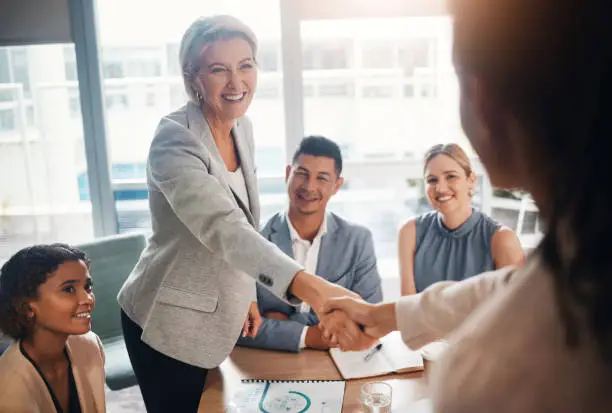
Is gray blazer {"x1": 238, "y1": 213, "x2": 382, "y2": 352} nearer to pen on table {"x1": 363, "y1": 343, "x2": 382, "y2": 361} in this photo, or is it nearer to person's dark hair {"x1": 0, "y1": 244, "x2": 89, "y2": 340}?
pen on table {"x1": 363, "y1": 343, "x2": 382, "y2": 361}

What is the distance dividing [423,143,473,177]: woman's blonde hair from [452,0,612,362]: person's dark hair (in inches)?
75.4

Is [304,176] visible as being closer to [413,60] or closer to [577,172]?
[413,60]

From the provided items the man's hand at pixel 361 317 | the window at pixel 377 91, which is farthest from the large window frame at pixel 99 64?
the man's hand at pixel 361 317

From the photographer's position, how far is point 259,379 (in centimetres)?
149

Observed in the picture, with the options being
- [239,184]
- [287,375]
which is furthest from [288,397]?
[239,184]

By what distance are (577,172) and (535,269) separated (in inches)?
3.6

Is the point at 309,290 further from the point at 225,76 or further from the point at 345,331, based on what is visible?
the point at 225,76

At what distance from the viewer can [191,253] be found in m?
1.52

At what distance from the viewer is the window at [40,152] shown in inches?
123

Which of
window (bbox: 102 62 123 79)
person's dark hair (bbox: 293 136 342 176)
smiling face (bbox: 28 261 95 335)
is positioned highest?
window (bbox: 102 62 123 79)

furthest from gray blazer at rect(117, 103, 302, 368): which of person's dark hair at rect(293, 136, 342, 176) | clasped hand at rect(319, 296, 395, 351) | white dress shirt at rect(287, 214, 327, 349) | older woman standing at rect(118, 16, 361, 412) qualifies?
person's dark hair at rect(293, 136, 342, 176)

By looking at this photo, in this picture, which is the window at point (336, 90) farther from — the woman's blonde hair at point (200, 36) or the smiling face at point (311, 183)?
the woman's blonde hair at point (200, 36)

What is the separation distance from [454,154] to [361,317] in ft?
3.91

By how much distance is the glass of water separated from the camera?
125 cm
